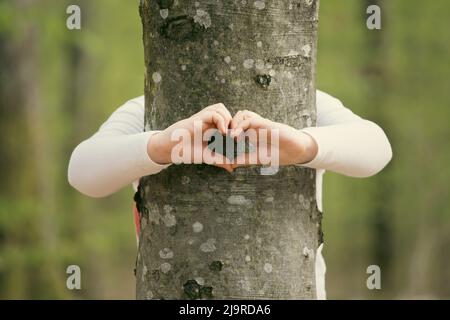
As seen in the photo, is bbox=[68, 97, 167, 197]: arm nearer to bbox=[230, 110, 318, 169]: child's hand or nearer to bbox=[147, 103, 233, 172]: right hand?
bbox=[147, 103, 233, 172]: right hand

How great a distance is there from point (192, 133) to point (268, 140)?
0.22 m

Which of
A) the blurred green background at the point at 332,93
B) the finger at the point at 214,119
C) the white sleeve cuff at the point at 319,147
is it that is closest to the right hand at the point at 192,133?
the finger at the point at 214,119

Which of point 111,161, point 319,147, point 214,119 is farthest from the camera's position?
point 111,161

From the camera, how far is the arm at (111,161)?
2.40m

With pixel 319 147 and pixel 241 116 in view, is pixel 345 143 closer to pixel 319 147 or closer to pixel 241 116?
pixel 319 147

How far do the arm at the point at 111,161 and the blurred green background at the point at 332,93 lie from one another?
20.5ft

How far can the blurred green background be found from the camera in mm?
9039

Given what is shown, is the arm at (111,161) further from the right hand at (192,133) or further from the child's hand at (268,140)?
the child's hand at (268,140)

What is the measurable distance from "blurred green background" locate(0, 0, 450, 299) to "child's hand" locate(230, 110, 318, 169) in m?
6.70

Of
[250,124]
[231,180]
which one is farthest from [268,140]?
[231,180]

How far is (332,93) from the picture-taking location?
13242 mm

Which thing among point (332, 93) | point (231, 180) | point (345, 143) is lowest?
point (231, 180)

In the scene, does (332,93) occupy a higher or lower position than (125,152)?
higher

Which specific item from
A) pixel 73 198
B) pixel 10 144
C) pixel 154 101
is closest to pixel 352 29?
pixel 73 198
